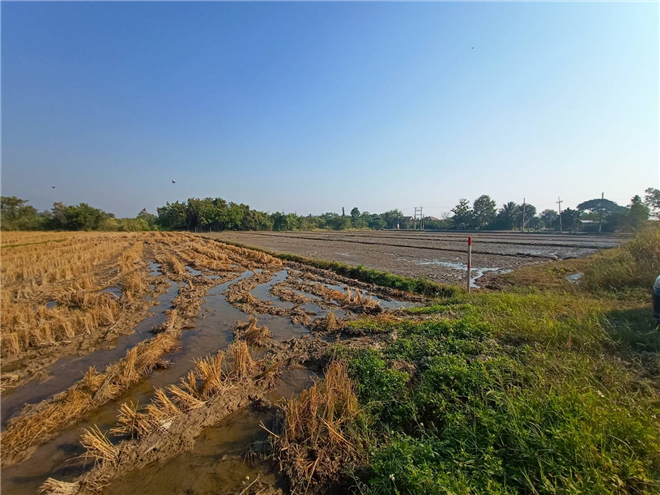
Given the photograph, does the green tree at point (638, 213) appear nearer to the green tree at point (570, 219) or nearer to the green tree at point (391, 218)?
the green tree at point (570, 219)

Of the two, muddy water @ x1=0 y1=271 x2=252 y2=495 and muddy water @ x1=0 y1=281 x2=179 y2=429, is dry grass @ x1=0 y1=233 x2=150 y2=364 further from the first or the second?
muddy water @ x1=0 y1=271 x2=252 y2=495

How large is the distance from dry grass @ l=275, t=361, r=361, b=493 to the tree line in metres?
55.1

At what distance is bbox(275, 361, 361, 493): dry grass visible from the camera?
271 centimetres

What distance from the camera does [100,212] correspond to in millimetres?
62406

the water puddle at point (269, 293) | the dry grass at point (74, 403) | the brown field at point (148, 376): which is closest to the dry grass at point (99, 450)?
the brown field at point (148, 376)

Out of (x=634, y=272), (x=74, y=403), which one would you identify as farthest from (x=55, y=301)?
(x=634, y=272)

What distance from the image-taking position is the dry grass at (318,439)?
2715 mm

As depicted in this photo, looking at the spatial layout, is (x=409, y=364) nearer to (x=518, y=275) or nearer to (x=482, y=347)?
(x=482, y=347)

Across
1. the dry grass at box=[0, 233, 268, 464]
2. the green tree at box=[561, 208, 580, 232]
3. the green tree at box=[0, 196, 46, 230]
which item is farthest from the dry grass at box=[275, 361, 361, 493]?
the green tree at box=[0, 196, 46, 230]

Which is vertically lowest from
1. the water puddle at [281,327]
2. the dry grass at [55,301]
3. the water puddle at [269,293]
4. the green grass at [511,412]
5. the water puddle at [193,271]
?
the water puddle at [281,327]

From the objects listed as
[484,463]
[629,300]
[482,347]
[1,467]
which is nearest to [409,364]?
[482,347]

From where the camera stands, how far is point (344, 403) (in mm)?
3344

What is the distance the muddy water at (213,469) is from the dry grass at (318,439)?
0.72ft

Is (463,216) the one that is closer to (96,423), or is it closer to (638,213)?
(638,213)
